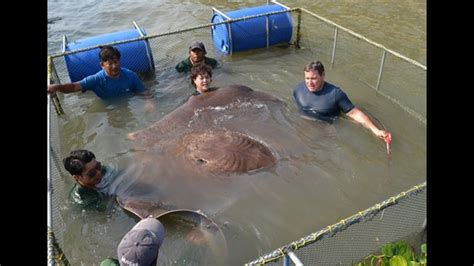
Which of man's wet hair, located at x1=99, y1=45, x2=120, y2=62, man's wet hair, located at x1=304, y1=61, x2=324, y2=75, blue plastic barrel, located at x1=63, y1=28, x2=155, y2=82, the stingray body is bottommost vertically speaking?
the stingray body

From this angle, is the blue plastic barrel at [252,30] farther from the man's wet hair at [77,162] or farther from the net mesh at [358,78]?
the man's wet hair at [77,162]

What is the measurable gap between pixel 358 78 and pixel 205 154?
15.2 feet

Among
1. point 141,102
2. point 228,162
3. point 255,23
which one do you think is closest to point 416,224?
point 228,162

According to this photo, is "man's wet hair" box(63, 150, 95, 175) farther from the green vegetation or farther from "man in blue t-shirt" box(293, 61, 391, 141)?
"man in blue t-shirt" box(293, 61, 391, 141)

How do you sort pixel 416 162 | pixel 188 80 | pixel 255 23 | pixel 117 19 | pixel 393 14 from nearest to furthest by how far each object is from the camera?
pixel 416 162 < pixel 188 80 < pixel 255 23 < pixel 393 14 < pixel 117 19

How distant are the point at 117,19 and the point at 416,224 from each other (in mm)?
11359

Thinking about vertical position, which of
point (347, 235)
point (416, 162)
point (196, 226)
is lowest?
point (416, 162)

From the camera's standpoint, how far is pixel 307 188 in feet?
18.0

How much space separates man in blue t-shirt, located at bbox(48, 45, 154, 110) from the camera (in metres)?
6.96

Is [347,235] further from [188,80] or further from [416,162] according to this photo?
[188,80]

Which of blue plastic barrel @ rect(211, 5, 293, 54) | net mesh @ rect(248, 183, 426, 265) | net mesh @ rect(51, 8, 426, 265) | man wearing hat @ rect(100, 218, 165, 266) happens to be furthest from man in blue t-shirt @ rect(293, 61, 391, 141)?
man wearing hat @ rect(100, 218, 165, 266)

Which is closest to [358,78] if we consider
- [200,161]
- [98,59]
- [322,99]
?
[322,99]

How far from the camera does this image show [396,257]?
12.0 feet

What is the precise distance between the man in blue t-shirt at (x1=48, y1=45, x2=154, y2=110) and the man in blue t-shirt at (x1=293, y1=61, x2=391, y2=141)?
2.98 meters
